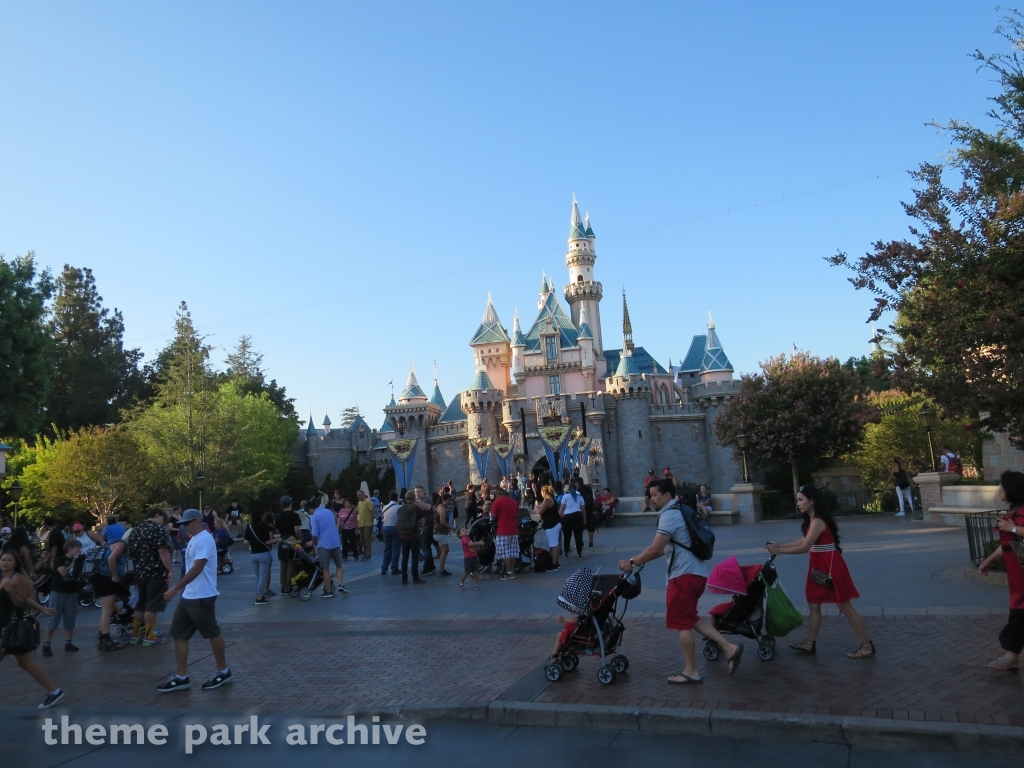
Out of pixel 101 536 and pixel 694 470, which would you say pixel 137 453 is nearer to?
pixel 101 536

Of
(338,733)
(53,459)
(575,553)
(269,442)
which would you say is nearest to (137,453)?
(53,459)

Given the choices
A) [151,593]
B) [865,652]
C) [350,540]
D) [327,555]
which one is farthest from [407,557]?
[865,652]

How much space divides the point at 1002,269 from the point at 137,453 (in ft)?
114

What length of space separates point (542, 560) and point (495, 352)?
52.0 meters

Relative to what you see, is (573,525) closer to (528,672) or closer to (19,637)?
(528,672)

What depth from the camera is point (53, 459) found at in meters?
36.7

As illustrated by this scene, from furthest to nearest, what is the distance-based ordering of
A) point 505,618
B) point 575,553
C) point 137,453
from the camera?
point 137,453
point 575,553
point 505,618

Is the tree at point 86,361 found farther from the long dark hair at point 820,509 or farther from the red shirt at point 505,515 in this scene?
the long dark hair at point 820,509

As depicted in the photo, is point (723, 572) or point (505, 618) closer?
point (723, 572)

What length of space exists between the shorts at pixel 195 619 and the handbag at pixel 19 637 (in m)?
1.02

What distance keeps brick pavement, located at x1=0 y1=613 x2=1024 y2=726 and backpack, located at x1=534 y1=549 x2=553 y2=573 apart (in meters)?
4.44

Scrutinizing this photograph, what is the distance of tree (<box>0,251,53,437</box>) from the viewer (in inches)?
1160

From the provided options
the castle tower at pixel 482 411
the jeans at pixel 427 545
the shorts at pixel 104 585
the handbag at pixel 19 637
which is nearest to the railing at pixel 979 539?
the jeans at pixel 427 545

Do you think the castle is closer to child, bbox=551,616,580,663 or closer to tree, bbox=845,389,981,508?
tree, bbox=845,389,981,508
